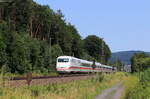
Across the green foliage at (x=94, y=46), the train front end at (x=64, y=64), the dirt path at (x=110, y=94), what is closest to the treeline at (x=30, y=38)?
the train front end at (x=64, y=64)

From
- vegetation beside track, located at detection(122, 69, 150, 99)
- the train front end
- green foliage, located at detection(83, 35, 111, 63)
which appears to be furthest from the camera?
green foliage, located at detection(83, 35, 111, 63)

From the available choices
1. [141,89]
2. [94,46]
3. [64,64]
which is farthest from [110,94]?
[94,46]

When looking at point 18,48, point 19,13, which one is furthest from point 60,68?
point 19,13

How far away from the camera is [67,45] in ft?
292

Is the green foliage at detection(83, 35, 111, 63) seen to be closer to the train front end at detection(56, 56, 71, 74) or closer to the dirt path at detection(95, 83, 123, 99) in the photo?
the train front end at detection(56, 56, 71, 74)

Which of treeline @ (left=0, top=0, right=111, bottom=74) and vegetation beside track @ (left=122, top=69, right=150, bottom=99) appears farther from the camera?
treeline @ (left=0, top=0, right=111, bottom=74)

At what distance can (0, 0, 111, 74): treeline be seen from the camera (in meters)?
45.9

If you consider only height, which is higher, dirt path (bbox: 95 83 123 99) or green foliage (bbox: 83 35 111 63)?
green foliage (bbox: 83 35 111 63)

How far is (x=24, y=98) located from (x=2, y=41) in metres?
32.7

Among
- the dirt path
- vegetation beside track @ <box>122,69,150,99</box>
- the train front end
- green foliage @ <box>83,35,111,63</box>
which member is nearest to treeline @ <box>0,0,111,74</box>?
the train front end

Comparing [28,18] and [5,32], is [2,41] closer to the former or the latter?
[5,32]

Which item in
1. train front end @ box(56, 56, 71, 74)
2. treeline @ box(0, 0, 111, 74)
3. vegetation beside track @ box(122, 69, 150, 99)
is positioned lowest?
vegetation beside track @ box(122, 69, 150, 99)

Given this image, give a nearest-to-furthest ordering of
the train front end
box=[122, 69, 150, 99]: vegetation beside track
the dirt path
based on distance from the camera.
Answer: box=[122, 69, 150, 99]: vegetation beside track → the dirt path → the train front end

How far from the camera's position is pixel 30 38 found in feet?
189
